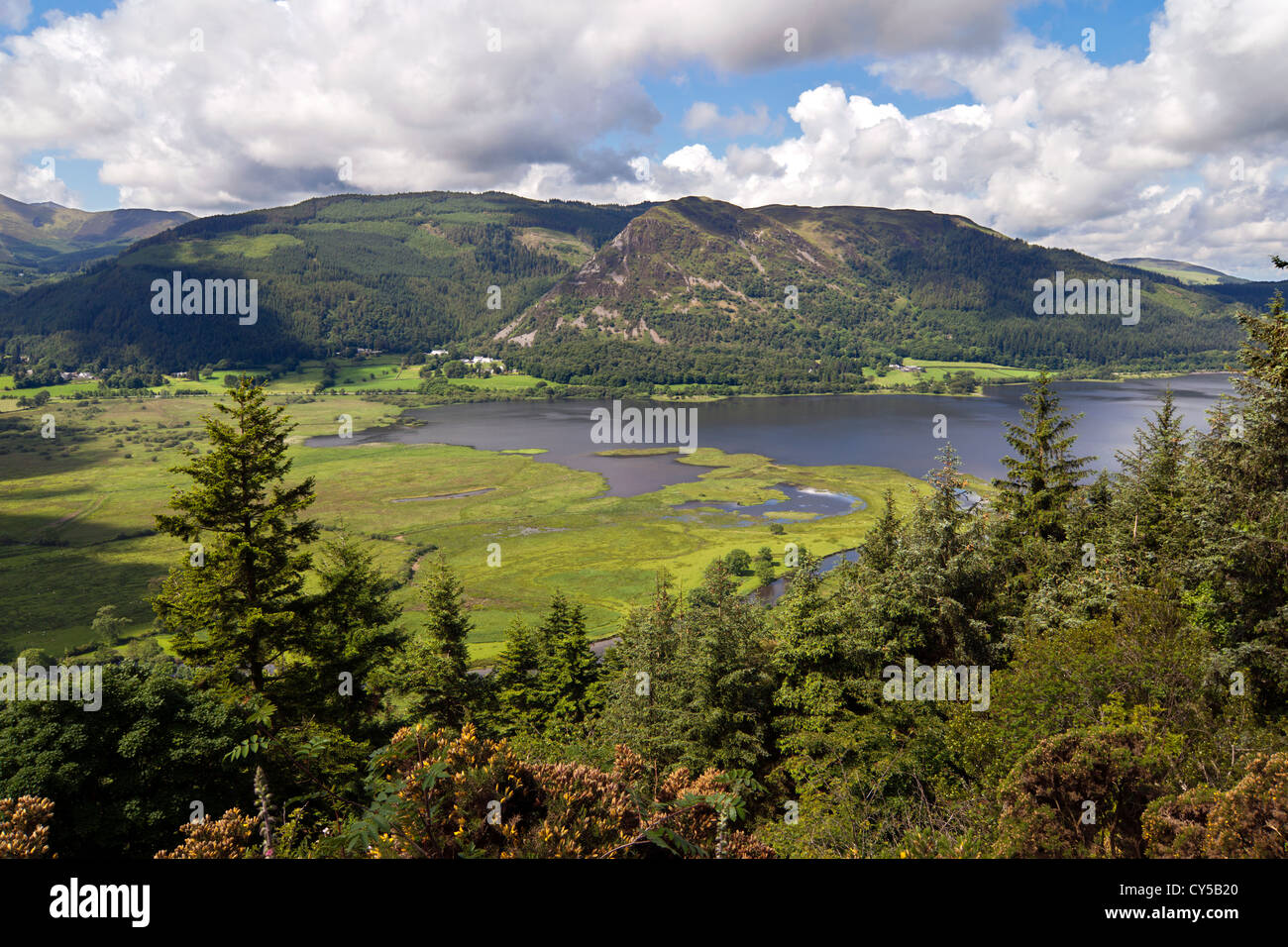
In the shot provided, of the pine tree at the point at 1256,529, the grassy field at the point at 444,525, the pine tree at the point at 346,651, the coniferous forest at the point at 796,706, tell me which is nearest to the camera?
the coniferous forest at the point at 796,706

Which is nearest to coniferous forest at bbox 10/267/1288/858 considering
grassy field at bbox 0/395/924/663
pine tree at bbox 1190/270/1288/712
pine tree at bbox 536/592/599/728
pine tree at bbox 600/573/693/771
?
pine tree at bbox 1190/270/1288/712

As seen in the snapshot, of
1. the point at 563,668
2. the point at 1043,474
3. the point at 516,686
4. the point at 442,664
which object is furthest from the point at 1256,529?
the point at 516,686

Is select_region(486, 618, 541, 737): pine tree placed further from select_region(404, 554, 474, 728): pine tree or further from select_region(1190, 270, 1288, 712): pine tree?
select_region(1190, 270, 1288, 712): pine tree

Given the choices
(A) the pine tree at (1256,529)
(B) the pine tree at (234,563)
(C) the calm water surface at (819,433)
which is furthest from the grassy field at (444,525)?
(A) the pine tree at (1256,529)

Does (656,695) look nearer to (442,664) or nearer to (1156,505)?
(442,664)

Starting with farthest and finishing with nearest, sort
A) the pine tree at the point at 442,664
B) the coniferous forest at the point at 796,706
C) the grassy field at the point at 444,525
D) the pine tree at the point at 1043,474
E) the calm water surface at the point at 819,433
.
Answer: the calm water surface at the point at 819,433, the grassy field at the point at 444,525, the pine tree at the point at 1043,474, the pine tree at the point at 442,664, the coniferous forest at the point at 796,706

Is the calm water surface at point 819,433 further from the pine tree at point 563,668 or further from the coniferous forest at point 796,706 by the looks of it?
the coniferous forest at point 796,706
